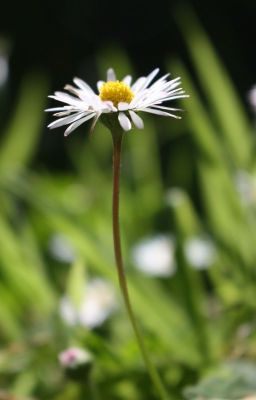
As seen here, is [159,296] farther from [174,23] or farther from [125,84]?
[174,23]

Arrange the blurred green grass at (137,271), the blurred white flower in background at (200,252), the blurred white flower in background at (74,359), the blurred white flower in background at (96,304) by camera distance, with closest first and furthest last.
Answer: the blurred white flower in background at (74,359)
the blurred green grass at (137,271)
the blurred white flower in background at (96,304)
the blurred white flower in background at (200,252)

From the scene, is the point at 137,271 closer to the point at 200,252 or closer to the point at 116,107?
the point at 200,252

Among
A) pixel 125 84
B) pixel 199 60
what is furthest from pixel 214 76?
pixel 125 84

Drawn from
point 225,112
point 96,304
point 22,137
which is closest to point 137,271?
point 96,304

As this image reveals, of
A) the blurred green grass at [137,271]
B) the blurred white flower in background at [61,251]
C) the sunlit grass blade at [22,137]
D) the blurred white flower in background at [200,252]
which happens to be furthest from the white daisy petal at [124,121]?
the sunlit grass blade at [22,137]

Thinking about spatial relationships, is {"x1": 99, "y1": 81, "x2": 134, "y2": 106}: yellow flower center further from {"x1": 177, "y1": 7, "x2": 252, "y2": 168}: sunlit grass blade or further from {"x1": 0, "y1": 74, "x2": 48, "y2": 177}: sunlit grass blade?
{"x1": 0, "y1": 74, "x2": 48, "y2": 177}: sunlit grass blade

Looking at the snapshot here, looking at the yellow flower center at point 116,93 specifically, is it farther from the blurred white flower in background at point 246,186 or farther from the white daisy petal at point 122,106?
the blurred white flower in background at point 246,186

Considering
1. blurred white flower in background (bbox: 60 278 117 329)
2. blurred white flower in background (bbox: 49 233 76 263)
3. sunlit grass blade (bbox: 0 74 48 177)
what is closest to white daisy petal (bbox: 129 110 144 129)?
blurred white flower in background (bbox: 60 278 117 329)
